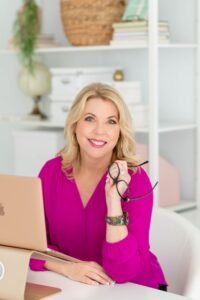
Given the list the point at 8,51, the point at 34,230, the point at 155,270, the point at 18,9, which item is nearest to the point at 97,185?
the point at 155,270

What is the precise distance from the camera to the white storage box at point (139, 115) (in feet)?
11.3

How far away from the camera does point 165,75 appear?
3.72m

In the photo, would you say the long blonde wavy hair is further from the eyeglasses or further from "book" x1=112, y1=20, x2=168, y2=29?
"book" x1=112, y1=20, x2=168, y2=29

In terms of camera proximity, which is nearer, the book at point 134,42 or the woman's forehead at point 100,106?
the woman's forehead at point 100,106

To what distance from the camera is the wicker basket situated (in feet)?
11.8

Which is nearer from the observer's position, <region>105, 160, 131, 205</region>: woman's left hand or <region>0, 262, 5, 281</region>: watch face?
<region>0, 262, 5, 281</region>: watch face

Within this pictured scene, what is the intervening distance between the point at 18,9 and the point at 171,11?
0.96 meters

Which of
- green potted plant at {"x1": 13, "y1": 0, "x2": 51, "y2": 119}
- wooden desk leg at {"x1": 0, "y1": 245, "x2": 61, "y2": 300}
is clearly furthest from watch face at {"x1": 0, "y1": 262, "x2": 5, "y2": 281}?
green potted plant at {"x1": 13, "y1": 0, "x2": 51, "y2": 119}

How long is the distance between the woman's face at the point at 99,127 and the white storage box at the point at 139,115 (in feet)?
4.47

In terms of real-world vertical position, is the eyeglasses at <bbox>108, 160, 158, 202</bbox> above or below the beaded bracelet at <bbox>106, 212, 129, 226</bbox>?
above

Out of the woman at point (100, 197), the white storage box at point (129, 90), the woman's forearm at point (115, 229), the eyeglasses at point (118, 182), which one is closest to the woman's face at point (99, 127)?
the woman at point (100, 197)

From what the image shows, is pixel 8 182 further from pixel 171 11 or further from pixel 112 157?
pixel 171 11

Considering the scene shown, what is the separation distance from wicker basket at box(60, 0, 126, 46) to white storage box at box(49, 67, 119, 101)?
147mm

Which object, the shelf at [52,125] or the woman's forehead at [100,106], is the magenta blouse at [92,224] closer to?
the woman's forehead at [100,106]
